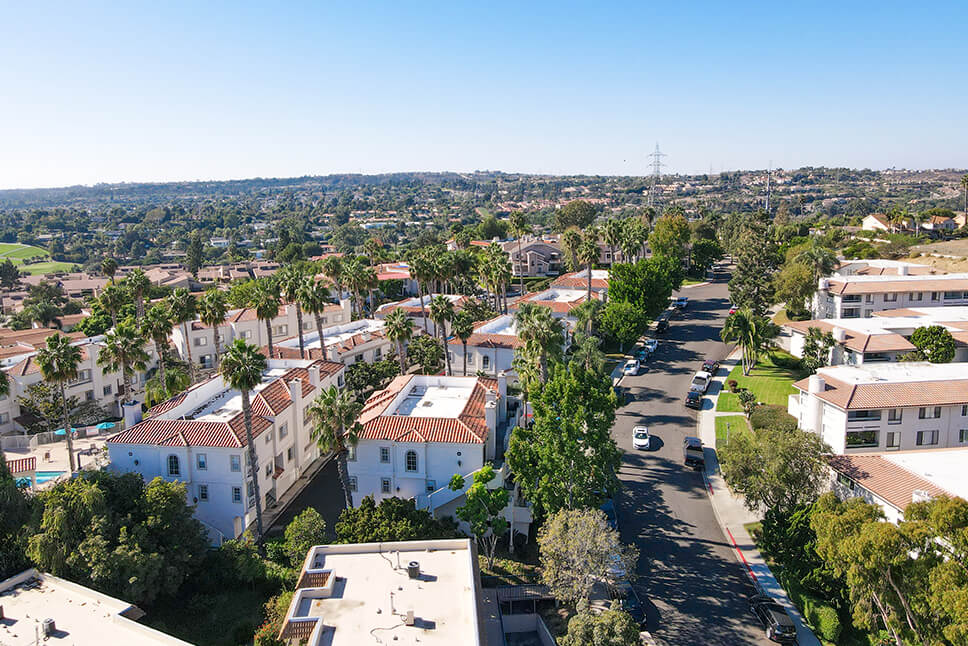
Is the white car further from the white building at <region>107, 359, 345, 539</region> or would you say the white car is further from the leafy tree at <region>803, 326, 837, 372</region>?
the white building at <region>107, 359, 345, 539</region>

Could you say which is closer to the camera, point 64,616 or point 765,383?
point 64,616

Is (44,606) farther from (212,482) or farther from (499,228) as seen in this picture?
(499,228)

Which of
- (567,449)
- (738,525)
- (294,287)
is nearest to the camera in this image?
(567,449)

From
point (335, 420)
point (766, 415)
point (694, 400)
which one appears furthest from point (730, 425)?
point (335, 420)

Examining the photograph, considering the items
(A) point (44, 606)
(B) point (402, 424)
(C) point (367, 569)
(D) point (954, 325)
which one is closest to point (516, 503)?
(B) point (402, 424)

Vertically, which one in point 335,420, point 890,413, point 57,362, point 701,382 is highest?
point 57,362

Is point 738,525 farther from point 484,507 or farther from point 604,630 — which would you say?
point 604,630
